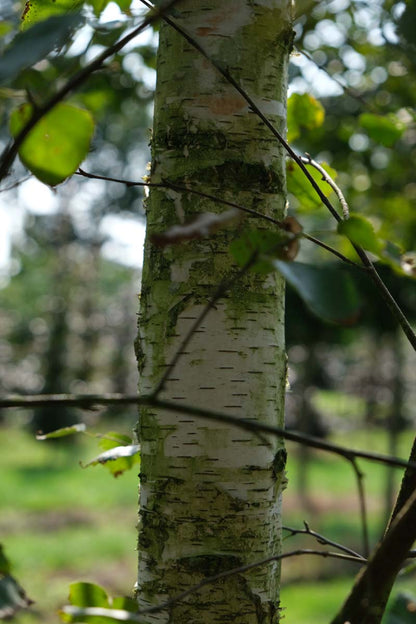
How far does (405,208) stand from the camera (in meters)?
3.98

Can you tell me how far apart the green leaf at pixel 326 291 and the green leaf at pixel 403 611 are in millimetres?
262

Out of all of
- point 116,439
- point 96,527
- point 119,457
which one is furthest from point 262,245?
point 96,527

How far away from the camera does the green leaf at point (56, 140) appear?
1.43ft

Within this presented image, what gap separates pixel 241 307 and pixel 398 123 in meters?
0.55

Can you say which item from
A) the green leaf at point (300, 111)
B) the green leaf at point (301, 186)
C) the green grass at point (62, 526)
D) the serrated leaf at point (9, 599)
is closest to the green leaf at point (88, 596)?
the serrated leaf at point (9, 599)

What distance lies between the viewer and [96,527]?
6.52 metres

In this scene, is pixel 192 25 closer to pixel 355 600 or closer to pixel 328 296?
pixel 328 296

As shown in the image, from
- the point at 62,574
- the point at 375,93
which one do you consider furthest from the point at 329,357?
the point at 375,93

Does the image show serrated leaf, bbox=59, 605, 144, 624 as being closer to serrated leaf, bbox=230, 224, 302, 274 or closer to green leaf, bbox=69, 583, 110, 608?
green leaf, bbox=69, 583, 110, 608

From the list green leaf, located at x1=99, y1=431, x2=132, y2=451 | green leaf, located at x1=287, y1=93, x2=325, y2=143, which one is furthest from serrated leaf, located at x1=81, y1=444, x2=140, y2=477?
green leaf, located at x1=287, y1=93, x2=325, y2=143

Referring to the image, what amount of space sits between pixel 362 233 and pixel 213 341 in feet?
1.04

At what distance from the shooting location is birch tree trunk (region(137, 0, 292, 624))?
0.71 m

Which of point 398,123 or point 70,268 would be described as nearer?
point 398,123

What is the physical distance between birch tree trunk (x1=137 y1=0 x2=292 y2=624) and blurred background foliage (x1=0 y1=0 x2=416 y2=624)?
12cm
